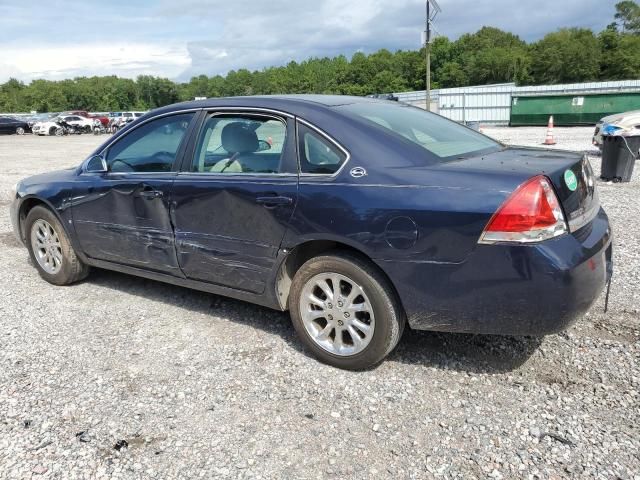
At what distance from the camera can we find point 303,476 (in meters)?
2.50

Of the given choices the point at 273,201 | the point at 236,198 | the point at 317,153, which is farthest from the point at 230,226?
the point at 317,153

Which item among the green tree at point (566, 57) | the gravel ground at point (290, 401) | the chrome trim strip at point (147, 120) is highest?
the green tree at point (566, 57)

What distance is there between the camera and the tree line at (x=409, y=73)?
305ft

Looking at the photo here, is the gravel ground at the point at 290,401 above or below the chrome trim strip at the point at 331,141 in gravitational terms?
below

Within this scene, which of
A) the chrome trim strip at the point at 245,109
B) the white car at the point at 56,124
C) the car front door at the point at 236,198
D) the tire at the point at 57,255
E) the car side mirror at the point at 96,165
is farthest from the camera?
the white car at the point at 56,124

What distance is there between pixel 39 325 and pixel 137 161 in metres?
1.49

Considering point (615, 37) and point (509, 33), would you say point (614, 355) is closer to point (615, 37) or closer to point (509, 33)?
point (615, 37)

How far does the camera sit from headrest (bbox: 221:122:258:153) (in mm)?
3746

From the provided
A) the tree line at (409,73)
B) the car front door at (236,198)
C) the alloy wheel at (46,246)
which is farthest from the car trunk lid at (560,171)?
the tree line at (409,73)

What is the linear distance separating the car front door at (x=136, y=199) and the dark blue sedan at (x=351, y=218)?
0.04 ft

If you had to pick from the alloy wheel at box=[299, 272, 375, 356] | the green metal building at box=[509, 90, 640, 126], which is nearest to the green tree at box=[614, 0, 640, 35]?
the green metal building at box=[509, 90, 640, 126]

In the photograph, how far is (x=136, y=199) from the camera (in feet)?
13.8

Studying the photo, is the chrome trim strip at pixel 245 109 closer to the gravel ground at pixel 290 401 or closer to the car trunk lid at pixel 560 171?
the car trunk lid at pixel 560 171

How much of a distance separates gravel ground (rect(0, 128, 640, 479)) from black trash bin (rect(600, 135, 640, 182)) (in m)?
6.25
